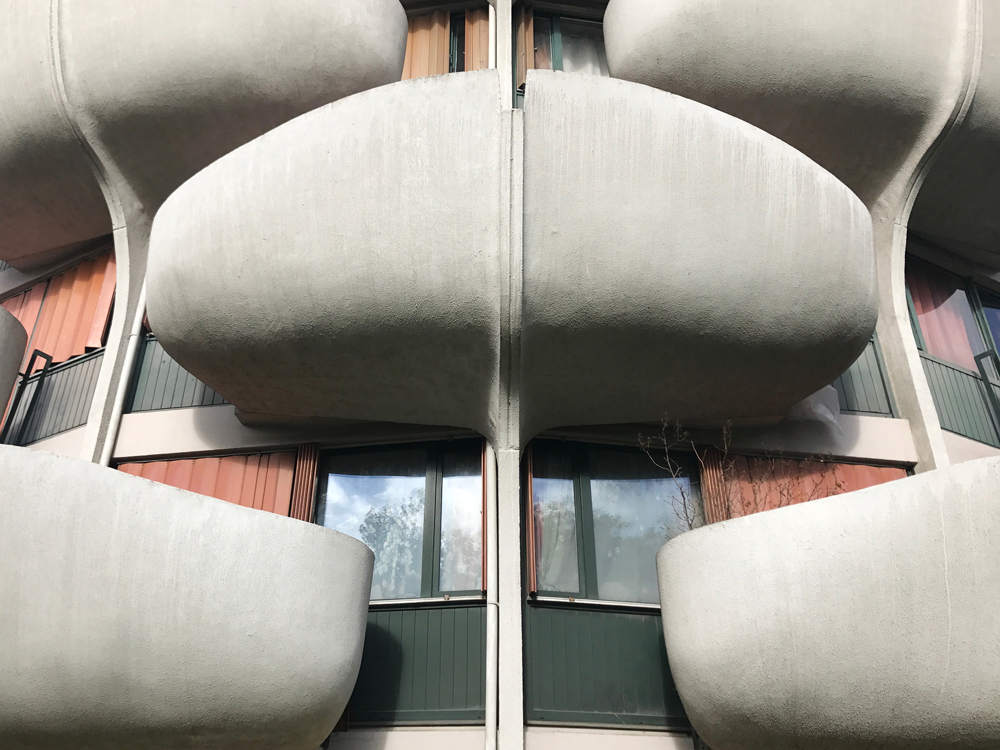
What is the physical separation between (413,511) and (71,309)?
6434 millimetres

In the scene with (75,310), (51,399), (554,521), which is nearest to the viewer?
(554,521)

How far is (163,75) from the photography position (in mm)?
10281

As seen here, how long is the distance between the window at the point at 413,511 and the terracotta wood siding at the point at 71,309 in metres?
4.36

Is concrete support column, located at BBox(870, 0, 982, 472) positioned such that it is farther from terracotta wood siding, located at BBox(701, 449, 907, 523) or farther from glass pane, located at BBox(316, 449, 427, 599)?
glass pane, located at BBox(316, 449, 427, 599)

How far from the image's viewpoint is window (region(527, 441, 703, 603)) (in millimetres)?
9078

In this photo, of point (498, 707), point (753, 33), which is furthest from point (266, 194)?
point (753, 33)

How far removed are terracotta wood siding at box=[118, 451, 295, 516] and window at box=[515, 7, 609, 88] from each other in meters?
6.69

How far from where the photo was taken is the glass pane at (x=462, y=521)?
9.08 m

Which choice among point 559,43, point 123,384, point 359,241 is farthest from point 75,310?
point 559,43

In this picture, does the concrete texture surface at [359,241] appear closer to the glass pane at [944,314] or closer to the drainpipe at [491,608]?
the drainpipe at [491,608]

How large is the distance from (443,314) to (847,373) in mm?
5876

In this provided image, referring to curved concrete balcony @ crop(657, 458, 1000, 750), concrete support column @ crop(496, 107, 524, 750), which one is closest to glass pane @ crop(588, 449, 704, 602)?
concrete support column @ crop(496, 107, 524, 750)

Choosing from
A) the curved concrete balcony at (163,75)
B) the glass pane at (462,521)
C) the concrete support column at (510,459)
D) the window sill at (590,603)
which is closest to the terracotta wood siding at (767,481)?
the window sill at (590,603)

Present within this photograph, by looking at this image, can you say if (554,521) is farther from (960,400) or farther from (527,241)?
(960,400)
